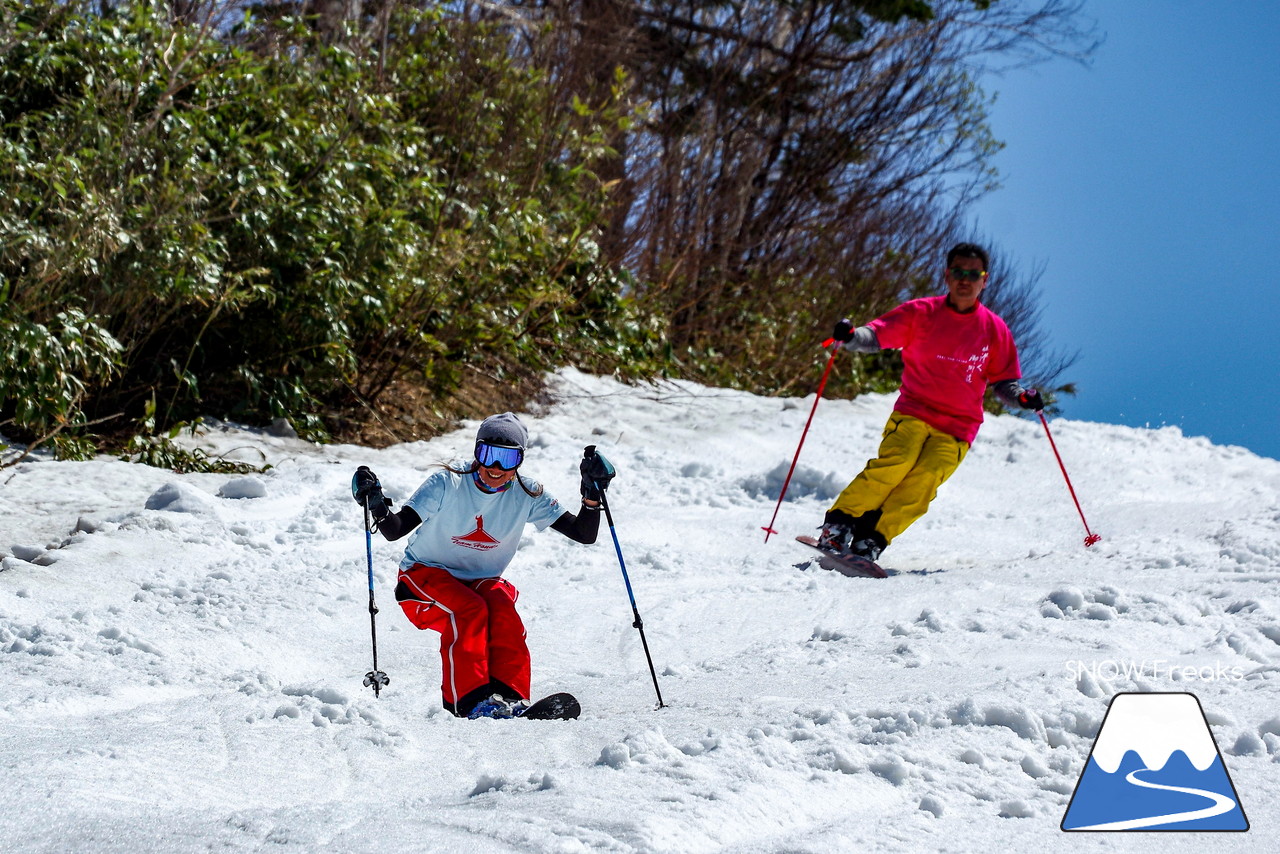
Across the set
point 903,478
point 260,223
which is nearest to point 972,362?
A: point 903,478

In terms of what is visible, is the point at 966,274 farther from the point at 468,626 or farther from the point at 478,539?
the point at 468,626

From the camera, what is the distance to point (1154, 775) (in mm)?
2662

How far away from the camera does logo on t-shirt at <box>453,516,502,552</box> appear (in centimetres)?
379

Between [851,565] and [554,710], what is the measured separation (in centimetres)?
259

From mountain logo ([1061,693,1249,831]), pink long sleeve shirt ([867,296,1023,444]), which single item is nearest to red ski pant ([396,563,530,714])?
mountain logo ([1061,693,1249,831])

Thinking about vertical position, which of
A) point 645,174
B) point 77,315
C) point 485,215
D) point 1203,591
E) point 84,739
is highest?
point 645,174

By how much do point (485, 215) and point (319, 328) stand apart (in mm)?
1957

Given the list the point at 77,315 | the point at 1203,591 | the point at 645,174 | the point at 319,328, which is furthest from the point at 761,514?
the point at 645,174

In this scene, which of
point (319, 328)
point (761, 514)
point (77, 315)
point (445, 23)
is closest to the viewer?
point (77, 315)

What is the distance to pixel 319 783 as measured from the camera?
2.75 meters

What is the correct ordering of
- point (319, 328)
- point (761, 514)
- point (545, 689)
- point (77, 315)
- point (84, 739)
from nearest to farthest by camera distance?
point (84, 739)
point (545, 689)
point (77, 315)
point (761, 514)
point (319, 328)

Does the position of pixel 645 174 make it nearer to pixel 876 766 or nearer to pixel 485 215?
pixel 485 215

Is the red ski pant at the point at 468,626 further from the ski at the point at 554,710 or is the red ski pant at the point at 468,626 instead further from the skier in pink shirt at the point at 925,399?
the skier in pink shirt at the point at 925,399

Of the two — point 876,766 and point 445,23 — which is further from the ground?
point 445,23
